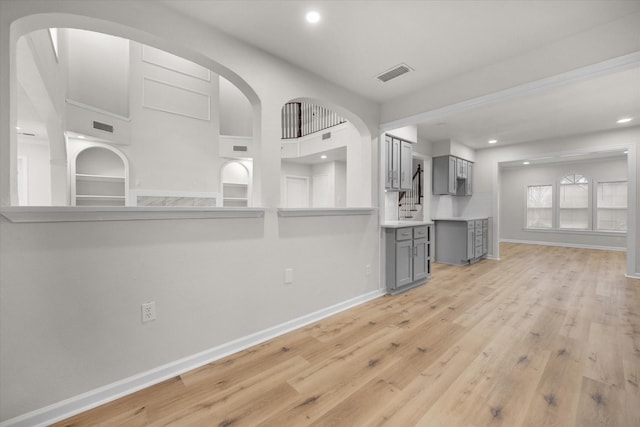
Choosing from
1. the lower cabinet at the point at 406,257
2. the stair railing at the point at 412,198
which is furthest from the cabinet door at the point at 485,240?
the lower cabinet at the point at 406,257

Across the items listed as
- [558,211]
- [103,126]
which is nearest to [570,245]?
[558,211]

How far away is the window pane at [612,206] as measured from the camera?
278 inches

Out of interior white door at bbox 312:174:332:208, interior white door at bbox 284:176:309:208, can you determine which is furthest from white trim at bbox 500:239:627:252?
interior white door at bbox 284:176:309:208

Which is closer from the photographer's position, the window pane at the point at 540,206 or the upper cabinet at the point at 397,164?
the upper cabinet at the point at 397,164

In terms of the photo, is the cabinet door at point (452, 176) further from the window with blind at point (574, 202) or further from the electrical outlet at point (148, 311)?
the electrical outlet at point (148, 311)

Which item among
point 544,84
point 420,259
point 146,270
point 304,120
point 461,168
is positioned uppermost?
point 304,120

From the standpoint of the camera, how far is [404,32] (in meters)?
2.16

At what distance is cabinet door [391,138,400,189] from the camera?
4039 millimetres

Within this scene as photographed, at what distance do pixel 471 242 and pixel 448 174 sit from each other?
4.97ft

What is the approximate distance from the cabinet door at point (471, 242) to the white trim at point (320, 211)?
312 cm

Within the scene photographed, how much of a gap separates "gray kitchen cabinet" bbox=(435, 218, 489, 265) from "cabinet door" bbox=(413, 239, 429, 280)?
173cm

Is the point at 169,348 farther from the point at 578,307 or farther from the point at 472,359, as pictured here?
the point at 578,307

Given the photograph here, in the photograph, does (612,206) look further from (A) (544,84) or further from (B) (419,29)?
(B) (419,29)

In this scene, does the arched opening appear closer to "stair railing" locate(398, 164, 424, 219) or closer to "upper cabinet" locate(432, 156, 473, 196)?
"stair railing" locate(398, 164, 424, 219)
